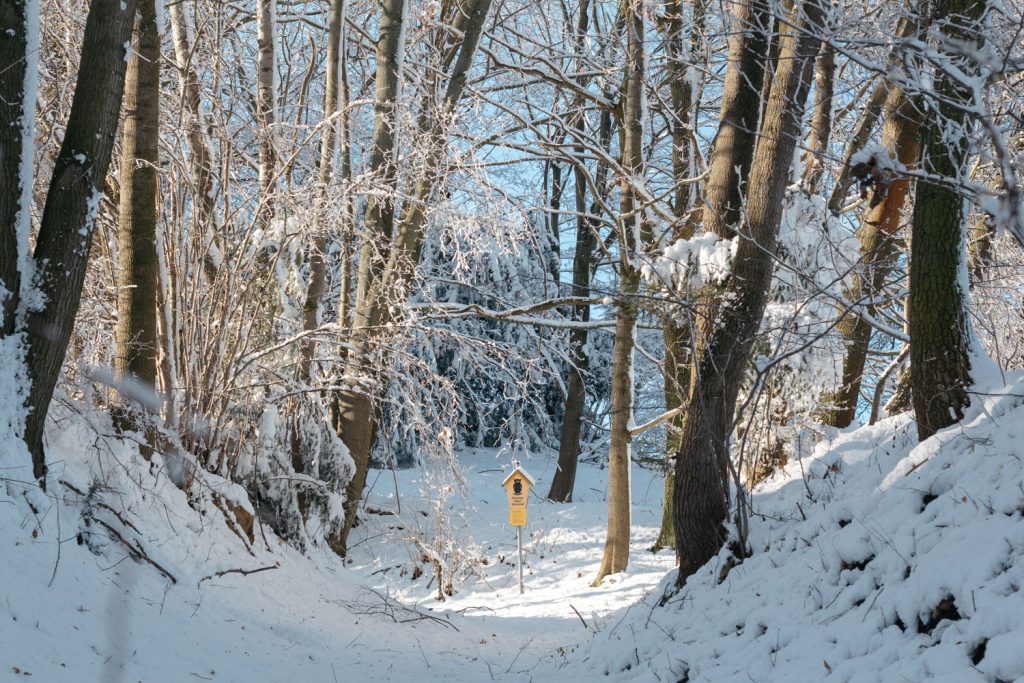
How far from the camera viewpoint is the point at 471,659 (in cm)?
586

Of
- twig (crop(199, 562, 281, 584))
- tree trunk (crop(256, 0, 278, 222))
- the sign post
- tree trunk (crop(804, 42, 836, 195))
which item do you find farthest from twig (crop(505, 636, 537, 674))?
tree trunk (crop(804, 42, 836, 195))

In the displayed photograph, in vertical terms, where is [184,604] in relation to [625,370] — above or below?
below

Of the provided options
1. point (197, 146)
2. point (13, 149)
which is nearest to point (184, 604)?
point (13, 149)

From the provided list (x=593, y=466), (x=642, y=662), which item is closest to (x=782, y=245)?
(x=642, y=662)

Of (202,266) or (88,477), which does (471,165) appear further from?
(88,477)

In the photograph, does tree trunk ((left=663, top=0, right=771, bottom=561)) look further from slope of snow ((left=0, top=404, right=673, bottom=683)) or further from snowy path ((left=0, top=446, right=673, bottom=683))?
slope of snow ((left=0, top=404, right=673, bottom=683))

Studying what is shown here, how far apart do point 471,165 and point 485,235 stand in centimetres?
81

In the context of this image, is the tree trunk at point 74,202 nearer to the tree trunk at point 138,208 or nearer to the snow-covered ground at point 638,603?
the snow-covered ground at point 638,603

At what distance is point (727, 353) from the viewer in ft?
18.0

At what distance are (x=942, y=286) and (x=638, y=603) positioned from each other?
10.6ft

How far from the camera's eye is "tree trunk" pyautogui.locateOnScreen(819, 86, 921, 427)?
6.77 meters

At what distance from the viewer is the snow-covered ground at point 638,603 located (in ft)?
10.2

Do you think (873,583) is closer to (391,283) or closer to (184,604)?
(184,604)

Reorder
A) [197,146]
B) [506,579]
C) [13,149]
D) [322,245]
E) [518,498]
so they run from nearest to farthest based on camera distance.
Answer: [13,149]
[197,146]
[322,245]
[518,498]
[506,579]
